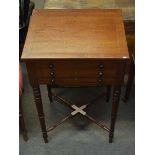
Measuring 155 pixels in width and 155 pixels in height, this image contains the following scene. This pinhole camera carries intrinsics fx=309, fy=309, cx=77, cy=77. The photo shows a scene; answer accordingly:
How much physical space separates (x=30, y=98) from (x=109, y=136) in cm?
55

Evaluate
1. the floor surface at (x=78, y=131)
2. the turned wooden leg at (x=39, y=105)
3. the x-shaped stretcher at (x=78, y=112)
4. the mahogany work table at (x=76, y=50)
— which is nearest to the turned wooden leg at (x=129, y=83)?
the floor surface at (x=78, y=131)

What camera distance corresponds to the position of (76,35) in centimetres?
130

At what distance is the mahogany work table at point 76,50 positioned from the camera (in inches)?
47.6

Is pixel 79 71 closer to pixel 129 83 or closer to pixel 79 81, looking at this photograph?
pixel 79 81

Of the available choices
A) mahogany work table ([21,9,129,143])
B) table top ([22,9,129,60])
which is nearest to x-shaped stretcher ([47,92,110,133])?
mahogany work table ([21,9,129,143])

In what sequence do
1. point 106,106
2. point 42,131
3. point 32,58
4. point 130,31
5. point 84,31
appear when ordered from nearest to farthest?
point 32,58, point 84,31, point 42,131, point 130,31, point 106,106

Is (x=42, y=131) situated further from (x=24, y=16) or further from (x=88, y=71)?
(x=24, y=16)

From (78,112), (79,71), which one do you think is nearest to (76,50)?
(79,71)

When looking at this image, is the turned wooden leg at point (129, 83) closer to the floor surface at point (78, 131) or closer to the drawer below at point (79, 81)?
the floor surface at point (78, 131)

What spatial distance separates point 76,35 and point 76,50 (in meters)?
0.11

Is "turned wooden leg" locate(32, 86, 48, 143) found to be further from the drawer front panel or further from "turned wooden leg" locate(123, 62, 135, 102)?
"turned wooden leg" locate(123, 62, 135, 102)

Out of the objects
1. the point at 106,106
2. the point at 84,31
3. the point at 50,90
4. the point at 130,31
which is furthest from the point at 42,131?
the point at 130,31

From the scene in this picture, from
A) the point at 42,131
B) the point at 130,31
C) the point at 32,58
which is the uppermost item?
the point at 32,58

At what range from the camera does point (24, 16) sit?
187cm
